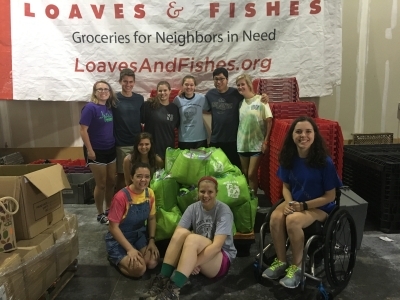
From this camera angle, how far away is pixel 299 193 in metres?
2.26

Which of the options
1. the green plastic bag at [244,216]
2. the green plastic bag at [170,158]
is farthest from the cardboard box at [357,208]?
the green plastic bag at [170,158]

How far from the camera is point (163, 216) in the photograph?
2584 millimetres

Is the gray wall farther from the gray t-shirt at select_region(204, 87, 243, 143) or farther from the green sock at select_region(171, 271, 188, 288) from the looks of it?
the green sock at select_region(171, 271, 188, 288)

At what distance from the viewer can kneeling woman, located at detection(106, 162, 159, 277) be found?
240 centimetres

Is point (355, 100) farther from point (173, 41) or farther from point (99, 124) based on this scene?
point (99, 124)

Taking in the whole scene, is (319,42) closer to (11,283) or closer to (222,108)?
(222,108)

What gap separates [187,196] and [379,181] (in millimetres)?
1668

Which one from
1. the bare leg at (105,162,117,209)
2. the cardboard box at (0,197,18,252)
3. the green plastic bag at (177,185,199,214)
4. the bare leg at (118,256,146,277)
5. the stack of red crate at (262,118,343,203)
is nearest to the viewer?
the cardboard box at (0,197,18,252)

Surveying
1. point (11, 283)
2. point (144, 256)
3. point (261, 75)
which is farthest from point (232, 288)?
point (261, 75)

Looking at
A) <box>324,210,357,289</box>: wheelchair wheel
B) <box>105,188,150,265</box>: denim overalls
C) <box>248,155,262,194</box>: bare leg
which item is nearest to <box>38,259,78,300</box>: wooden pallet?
<box>105,188,150,265</box>: denim overalls

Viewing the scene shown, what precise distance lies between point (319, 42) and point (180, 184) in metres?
2.50

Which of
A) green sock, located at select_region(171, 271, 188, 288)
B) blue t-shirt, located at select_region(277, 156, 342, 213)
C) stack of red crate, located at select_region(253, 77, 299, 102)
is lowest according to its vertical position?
green sock, located at select_region(171, 271, 188, 288)

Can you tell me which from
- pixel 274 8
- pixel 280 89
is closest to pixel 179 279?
pixel 280 89

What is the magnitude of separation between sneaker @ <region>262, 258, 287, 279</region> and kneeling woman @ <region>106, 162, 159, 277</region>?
751 mm
